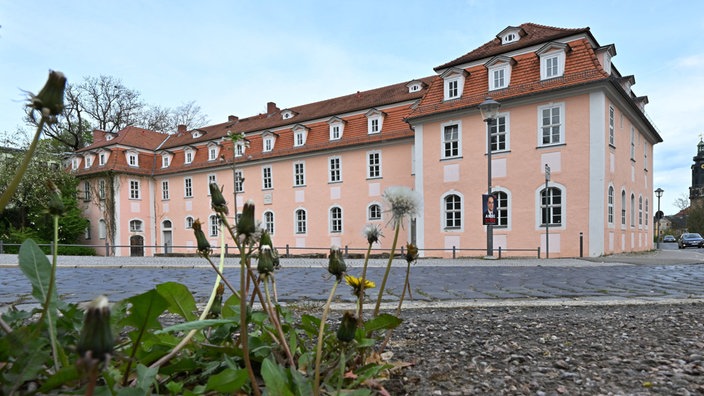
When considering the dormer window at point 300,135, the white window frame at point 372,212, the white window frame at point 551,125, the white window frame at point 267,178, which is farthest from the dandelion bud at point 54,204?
the white window frame at point 267,178

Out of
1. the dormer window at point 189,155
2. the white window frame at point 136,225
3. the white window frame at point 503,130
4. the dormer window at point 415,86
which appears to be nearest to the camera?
the white window frame at point 503,130

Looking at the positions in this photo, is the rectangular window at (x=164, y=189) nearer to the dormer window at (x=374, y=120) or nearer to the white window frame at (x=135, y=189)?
the white window frame at (x=135, y=189)

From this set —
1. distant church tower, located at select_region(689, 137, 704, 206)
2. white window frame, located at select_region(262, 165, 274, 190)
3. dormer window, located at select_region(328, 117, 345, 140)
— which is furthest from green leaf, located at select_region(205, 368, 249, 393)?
distant church tower, located at select_region(689, 137, 704, 206)

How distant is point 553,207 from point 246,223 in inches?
718

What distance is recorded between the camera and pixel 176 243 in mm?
32344

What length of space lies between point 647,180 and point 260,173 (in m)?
23.2

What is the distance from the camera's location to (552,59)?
17.1m

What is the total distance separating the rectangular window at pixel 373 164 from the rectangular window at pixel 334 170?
2.01 m

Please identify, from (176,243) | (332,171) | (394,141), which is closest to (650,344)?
(394,141)

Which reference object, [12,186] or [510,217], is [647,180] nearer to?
[510,217]

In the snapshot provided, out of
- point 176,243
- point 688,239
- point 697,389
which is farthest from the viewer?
point 688,239

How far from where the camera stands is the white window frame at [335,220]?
24891 mm

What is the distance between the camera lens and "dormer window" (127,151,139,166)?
32.7 m

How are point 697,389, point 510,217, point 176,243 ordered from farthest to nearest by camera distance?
point 176,243 < point 510,217 < point 697,389
